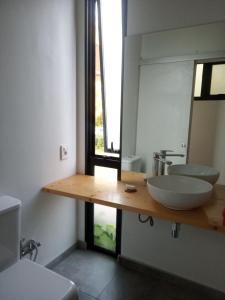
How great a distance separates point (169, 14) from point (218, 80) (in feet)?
1.91

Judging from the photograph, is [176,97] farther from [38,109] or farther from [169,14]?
[38,109]

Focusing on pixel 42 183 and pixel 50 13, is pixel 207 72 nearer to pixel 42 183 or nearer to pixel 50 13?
pixel 50 13

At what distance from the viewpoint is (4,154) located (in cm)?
145

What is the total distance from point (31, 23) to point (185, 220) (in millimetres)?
1549

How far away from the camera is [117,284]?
1834 mm

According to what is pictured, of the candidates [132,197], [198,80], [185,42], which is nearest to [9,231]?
[132,197]

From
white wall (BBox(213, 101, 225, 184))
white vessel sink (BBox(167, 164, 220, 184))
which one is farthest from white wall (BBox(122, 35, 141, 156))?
white wall (BBox(213, 101, 225, 184))

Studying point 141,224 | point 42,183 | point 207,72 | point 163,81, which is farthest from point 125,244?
point 207,72

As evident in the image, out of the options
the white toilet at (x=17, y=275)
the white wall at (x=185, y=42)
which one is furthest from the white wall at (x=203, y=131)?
the white toilet at (x=17, y=275)

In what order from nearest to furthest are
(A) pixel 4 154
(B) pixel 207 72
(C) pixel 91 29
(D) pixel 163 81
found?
(A) pixel 4 154 → (B) pixel 207 72 → (D) pixel 163 81 → (C) pixel 91 29

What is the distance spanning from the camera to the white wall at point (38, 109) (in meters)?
1.44

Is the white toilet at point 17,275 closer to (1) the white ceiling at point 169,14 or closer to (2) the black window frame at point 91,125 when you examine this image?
(2) the black window frame at point 91,125

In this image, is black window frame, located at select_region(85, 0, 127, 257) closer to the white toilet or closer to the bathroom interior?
the bathroom interior

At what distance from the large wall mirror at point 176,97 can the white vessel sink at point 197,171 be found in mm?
38
